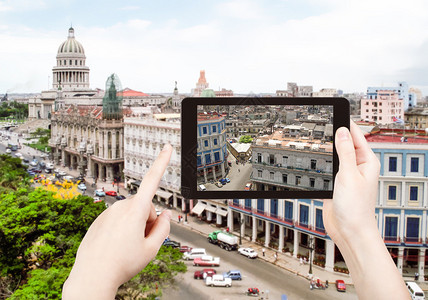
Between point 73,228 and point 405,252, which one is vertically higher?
point 73,228

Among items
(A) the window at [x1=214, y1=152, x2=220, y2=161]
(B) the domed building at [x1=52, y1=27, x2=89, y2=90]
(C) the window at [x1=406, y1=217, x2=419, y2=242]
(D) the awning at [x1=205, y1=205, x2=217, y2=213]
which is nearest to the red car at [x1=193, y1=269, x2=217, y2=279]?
(D) the awning at [x1=205, y1=205, x2=217, y2=213]

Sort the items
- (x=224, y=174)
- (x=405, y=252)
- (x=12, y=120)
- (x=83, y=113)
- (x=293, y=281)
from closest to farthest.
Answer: (x=224, y=174) → (x=293, y=281) → (x=405, y=252) → (x=83, y=113) → (x=12, y=120)

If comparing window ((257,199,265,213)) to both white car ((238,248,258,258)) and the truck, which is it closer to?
the truck

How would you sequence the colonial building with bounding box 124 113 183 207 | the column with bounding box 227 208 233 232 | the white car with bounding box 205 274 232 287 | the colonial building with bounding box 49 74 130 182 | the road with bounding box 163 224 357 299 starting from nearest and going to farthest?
the road with bounding box 163 224 357 299
the white car with bounding box 205 274 232 287
the column with bounding box 227 208 233 232
the colonial building with bounding box 124 113 183 207
the colonial building with bounding box 49 74 130 182

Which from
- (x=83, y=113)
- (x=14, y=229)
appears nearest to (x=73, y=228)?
(x=14, y=229)

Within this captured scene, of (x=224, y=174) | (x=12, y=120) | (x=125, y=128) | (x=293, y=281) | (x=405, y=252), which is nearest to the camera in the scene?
(x=224, y=174)

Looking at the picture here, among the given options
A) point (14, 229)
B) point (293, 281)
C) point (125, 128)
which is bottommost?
point (293, 281)

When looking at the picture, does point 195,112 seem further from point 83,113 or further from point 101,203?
point 83,113
